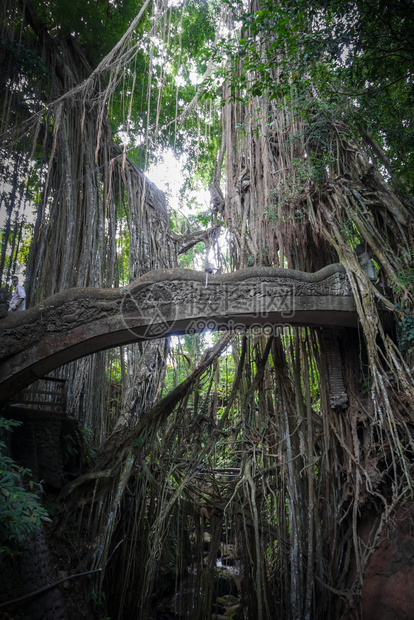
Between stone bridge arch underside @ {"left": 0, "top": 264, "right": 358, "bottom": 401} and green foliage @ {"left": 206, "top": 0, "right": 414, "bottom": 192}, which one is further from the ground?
green foliage @ {"left": 206, "top": 0, "right": 414, "bottom": 192}

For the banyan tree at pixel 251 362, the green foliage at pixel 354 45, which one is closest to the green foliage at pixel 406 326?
the banyan tree at pixel 251 362

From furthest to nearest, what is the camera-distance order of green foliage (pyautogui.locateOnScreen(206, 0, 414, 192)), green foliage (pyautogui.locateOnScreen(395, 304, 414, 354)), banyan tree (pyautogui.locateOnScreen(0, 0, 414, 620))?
green foliage (pyautogui.locateOnScreen(395, 304, 414, 354)), banyan tree (pyautogui.locateOnScreen(0, 0, 414, 620)), green foliage (pyautogui.locateOnScreen(206, 0, 414, 192))

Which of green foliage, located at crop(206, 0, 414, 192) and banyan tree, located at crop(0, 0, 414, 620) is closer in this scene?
green foliage, located at crop(206, 0, 414, 192)

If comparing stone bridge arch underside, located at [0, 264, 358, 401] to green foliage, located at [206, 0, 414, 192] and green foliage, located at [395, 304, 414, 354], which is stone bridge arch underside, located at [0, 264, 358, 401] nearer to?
green foliage, located at [395, 304, 414, 354]

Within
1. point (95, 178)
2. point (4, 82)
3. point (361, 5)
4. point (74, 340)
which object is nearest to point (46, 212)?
point (95, 178)

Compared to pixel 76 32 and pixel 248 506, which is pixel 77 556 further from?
pixel 76 32

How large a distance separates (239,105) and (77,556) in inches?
221

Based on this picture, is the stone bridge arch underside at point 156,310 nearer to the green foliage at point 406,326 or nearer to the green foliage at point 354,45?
the green foliage at point 406,326

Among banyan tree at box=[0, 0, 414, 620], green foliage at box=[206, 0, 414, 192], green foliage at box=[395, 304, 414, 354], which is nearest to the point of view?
green foliage at box=[206, 0, 414, 192]

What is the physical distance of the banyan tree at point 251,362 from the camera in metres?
3.41

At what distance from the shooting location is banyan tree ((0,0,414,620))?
11.2ft

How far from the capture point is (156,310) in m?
3.60

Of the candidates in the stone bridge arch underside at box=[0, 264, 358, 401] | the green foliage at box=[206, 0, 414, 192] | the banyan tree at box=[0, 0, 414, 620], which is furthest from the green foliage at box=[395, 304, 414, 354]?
the green foliage at box=[206, 0, 414, 192]

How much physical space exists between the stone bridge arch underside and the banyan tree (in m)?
0.23
